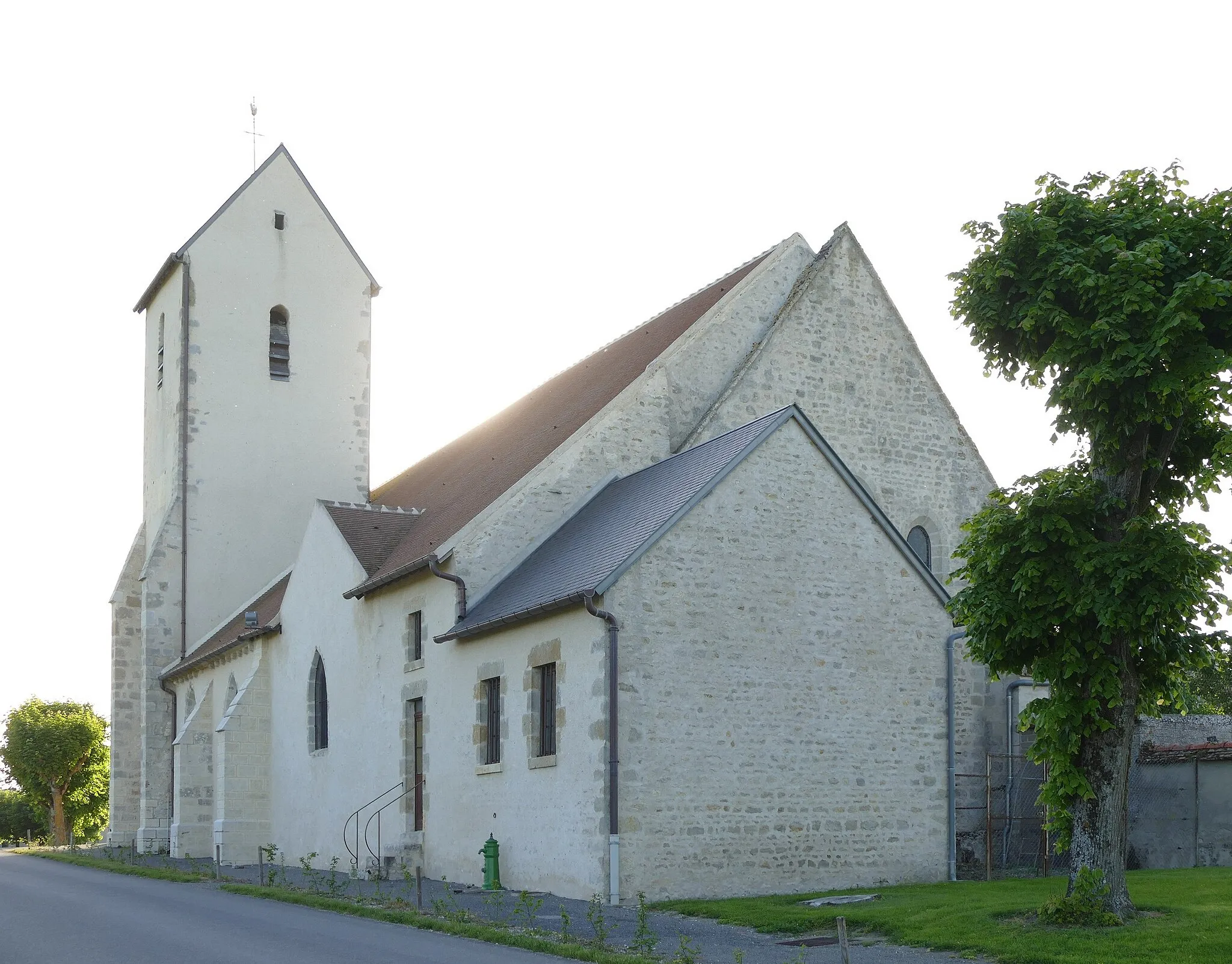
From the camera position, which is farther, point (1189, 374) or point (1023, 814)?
point (1023, 814)

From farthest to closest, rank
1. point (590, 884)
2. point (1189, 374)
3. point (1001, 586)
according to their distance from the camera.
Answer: point (590, 884)
point (1001, 586)
point (1189, 374)

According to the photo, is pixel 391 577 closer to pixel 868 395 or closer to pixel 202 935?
pixel 868 395

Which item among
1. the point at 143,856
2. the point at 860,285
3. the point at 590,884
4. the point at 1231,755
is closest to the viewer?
the point at 590,884

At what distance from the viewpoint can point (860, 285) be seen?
2386cm

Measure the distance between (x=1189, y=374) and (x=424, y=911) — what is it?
989 centimetres

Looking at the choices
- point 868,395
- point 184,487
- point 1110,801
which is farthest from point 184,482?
point 1110,801

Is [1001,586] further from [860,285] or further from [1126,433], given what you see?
[860,285]

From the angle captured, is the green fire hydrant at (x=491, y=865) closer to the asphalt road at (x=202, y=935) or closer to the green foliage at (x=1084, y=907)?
the asphalt road at (x=202, y=935)

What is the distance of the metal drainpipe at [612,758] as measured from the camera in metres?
16.8

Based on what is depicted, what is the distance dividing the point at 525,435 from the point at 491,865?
8.77 meters

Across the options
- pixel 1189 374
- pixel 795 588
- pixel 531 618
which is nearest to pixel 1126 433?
pixel 1189 374

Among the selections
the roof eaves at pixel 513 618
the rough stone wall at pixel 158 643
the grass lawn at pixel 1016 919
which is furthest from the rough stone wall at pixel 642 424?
the rough stone wall at pixel 158 643

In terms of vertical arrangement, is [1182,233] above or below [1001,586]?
above

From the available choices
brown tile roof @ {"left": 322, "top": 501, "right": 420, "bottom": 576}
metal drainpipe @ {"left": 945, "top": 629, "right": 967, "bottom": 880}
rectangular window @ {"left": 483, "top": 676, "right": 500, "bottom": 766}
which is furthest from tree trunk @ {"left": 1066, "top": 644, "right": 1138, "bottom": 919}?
brown tile roof @ {"left": 322, "top": 501, "right": 420, "bottom": 576}
